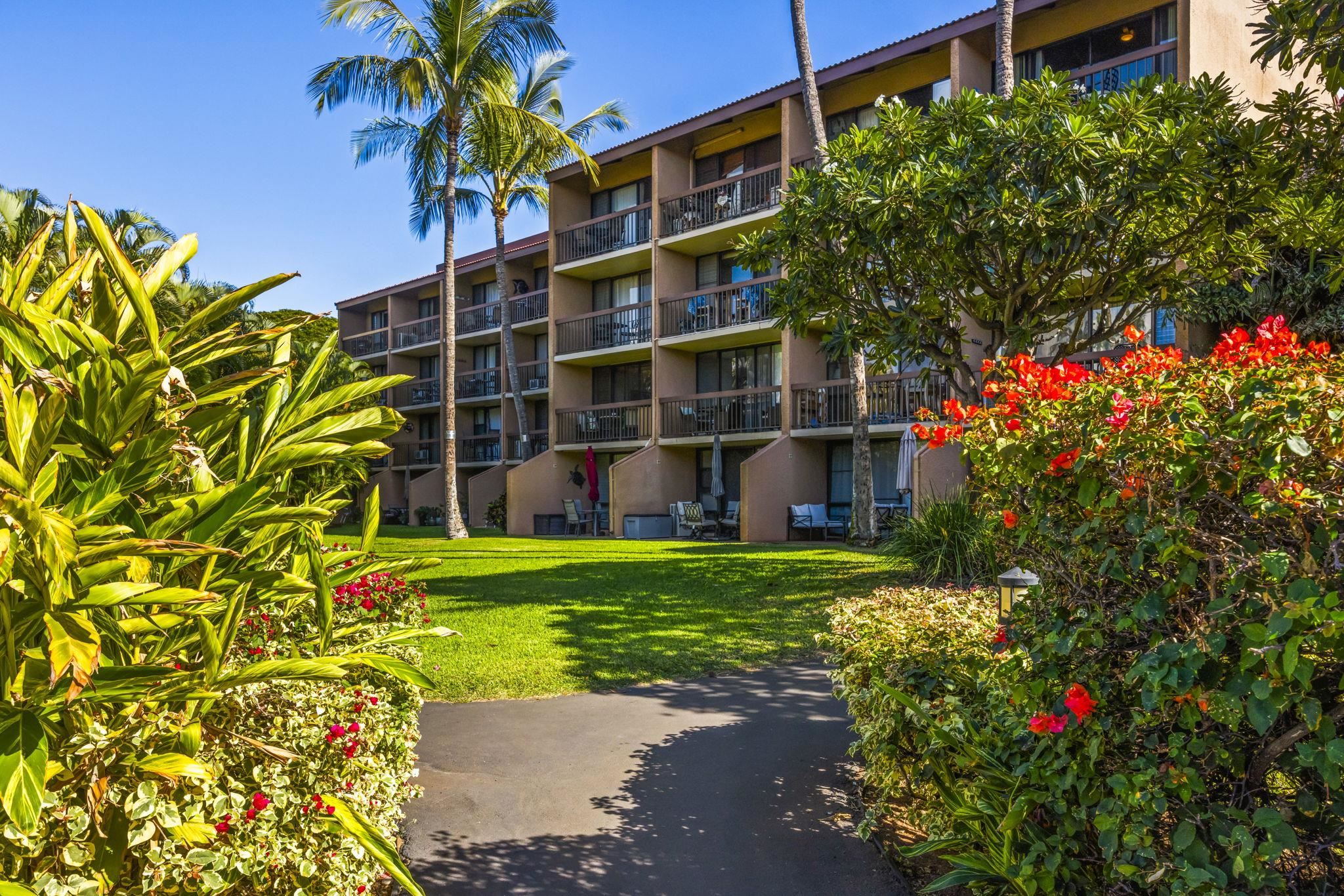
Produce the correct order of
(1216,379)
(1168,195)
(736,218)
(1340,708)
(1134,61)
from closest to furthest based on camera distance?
1. (1340,708)
2. (1216,379)
3. (1168,195)
4. (1134,61)
5. (736,218)

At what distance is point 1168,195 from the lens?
865 centimetres

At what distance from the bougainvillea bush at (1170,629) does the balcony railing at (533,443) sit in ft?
93.3

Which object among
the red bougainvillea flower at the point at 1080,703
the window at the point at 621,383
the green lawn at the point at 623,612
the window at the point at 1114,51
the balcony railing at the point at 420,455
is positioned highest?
→ the window at the point at 1114,51

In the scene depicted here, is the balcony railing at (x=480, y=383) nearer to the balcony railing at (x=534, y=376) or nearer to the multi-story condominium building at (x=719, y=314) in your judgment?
the multi-story condominium building at (x=719, y=314)

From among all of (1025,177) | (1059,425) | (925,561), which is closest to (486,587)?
(925,561)

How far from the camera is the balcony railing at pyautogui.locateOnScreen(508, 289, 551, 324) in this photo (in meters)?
30.7

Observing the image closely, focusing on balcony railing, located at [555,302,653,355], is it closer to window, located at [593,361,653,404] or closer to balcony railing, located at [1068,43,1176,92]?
window, located at [593,361,653,404]

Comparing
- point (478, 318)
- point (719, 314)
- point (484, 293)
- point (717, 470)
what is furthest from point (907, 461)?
point (484, 293)

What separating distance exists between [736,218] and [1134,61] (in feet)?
30.5

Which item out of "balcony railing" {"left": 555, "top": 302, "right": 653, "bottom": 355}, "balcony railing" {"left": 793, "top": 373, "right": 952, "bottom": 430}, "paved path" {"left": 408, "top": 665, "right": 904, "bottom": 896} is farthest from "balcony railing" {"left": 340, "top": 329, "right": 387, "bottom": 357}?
"paved path" {"left": 408, "top": 665, "right": 904, "bottom": 896}

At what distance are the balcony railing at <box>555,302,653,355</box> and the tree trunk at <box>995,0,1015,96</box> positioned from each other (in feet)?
41.0

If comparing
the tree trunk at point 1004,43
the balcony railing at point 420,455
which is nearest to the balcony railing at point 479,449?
the balcony railing at point 420,455

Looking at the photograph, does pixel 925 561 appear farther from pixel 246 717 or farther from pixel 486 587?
pixel 246 717

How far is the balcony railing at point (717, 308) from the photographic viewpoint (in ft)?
71.7
